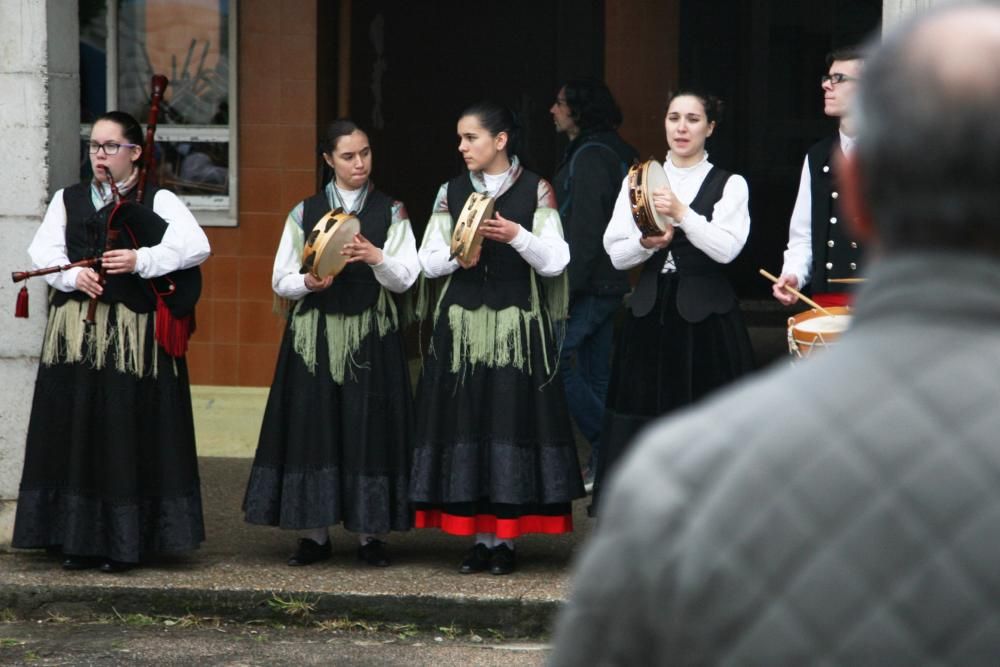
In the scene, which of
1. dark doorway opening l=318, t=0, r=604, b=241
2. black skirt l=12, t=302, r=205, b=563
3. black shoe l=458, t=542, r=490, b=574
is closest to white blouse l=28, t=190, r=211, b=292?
black skirt l=12, t=302, r=205, b=563

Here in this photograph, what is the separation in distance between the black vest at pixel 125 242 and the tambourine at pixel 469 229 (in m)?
1.07

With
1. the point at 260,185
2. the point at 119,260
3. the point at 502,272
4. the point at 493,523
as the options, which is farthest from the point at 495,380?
the point at 260,185

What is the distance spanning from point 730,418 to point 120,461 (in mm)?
5387

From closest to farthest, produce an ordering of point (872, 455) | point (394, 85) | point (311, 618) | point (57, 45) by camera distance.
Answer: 1. point (872, 455)
2. point (311, 618)
3. point (57, 45)
4. point (394, 85)

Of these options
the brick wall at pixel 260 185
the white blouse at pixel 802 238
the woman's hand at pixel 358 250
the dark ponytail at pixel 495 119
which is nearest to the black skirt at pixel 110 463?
the woman's hand at pixel 358 250

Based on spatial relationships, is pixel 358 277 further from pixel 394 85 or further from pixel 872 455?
pixel 872 455

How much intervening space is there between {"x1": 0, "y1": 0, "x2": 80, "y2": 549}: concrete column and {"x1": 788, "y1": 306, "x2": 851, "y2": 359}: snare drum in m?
3.15

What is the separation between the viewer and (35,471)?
22.3 feet

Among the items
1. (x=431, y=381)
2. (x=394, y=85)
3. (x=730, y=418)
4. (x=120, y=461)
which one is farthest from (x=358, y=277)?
(x=730, y=418)

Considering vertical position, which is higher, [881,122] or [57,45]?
[57,45]

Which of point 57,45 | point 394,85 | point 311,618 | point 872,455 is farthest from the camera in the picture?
point 394,85

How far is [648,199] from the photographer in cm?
641

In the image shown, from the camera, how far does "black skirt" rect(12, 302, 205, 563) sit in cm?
671

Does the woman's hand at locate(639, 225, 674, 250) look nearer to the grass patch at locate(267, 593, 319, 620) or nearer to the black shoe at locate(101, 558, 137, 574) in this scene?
the grass patch at locate(267, 593, 319, 620)
